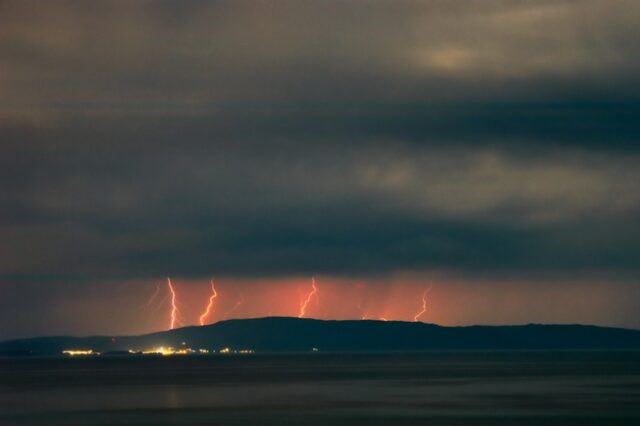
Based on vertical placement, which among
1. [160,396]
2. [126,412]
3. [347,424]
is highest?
[160,396]

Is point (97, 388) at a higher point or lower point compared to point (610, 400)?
higher

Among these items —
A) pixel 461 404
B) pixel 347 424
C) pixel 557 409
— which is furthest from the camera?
pixel 461 404

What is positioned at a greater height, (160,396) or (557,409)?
(160,396)

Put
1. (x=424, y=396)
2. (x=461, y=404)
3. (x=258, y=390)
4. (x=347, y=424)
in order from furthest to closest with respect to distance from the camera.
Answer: (x=258, y=390)
(x=424, y=396)
(x=461, y=404)
(x=347, y=424)

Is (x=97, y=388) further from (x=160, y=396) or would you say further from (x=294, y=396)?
(x=294, y=396)

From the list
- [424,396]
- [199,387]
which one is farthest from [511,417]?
[199,387]

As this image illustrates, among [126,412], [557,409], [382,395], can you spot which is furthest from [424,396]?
[126,412]

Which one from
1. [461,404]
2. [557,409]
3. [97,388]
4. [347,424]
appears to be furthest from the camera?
[97,388]

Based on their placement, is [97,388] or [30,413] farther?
[97,388]

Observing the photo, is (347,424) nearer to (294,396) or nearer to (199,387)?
(294,396)
